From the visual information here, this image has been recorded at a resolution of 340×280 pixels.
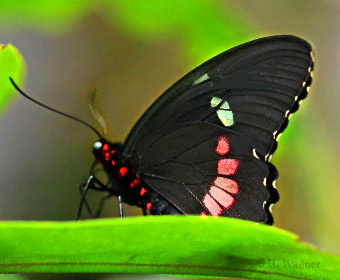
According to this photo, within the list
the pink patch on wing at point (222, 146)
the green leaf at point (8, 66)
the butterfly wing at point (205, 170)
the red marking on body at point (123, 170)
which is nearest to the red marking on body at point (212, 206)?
the butterfly wing at point (205, 170)

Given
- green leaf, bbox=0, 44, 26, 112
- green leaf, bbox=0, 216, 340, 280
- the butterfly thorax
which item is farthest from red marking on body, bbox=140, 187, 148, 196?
green leaf, bbox=0, 216, 340, 280

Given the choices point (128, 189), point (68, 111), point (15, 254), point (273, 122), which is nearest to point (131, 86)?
point (68, 111)

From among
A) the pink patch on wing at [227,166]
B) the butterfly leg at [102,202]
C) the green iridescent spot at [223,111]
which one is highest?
the green iridescent spot at [223,111]

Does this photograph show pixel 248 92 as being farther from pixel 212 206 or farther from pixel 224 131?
pixel 212 206

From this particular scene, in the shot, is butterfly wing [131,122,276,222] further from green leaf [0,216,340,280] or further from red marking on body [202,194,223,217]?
green leaf [0,216,340,280]

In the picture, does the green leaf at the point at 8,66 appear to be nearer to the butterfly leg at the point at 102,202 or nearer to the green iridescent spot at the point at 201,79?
the green iridescent spot at the point at 201,79

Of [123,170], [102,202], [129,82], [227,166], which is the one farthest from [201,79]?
[129,82]

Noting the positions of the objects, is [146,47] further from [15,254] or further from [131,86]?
[15,254]
